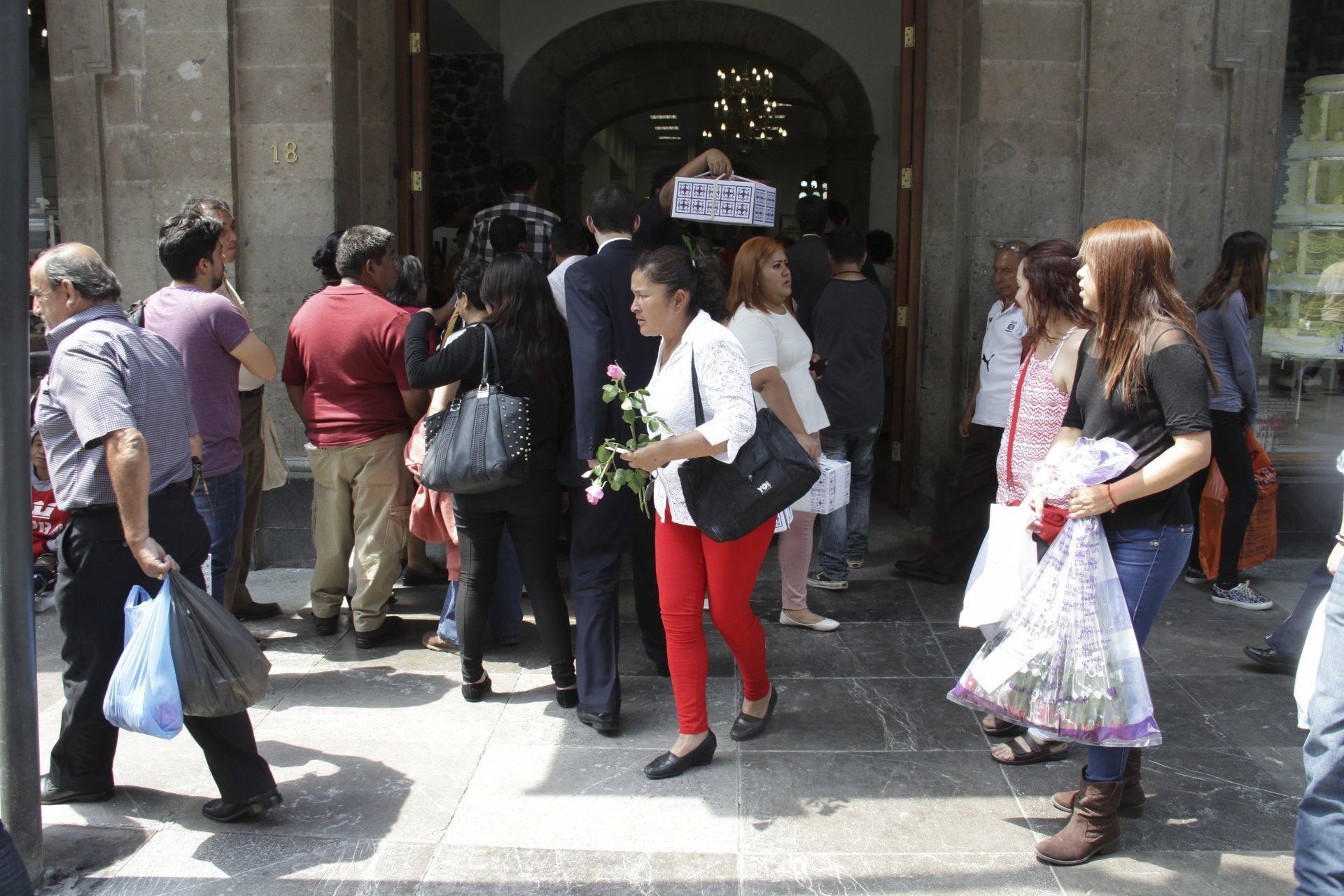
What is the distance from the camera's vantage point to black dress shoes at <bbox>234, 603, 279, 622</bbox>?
209 inches

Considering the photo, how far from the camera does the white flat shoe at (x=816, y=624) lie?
5.13 metres

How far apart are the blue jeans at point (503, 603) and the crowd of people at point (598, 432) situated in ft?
0.06

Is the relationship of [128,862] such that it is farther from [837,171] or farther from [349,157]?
[837,171]

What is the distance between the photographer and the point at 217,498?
4.47m

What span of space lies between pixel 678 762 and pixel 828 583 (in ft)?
7.29

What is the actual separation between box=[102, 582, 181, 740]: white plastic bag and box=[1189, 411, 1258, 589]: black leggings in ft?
15.1

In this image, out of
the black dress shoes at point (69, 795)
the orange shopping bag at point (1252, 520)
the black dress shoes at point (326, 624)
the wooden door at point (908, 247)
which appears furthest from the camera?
the wooden door at point (908, 247)

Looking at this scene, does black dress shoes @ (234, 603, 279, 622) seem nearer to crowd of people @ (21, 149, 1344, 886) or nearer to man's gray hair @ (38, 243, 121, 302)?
crowd of people @ (21, 149, 1344, 886)

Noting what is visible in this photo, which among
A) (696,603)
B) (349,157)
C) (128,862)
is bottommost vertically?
(128,862)

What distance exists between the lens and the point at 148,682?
305 cm

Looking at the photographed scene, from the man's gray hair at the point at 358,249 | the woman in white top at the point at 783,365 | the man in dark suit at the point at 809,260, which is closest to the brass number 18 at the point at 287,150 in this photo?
the man's gray hair at the point at 358,249

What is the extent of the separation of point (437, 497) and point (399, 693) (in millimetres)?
786

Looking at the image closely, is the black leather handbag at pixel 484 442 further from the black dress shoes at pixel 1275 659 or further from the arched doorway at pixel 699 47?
the arched doorway at pixel 699 47

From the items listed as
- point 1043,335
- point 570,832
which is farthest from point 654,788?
point 1043,335
